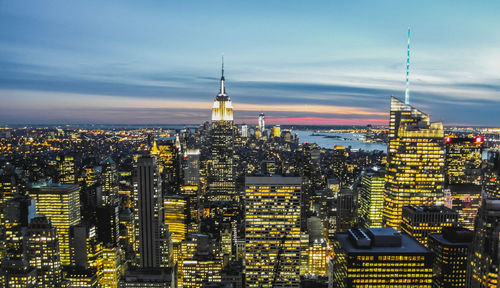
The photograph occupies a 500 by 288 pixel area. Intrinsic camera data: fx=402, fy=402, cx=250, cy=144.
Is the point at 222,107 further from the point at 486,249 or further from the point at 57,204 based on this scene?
the point at 486,249

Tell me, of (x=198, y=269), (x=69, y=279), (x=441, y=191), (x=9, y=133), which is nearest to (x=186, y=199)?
(x=198, y=269)

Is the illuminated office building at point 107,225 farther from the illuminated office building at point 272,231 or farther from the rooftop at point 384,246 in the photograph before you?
the rooftop at point 384,246

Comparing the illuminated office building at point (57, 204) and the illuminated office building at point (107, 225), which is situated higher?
the illuminated office building at point (57, 204)

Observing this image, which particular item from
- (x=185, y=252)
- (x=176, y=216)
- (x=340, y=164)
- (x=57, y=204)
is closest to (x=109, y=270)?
(x=185, y=252)

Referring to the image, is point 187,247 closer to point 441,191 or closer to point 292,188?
point 292,188

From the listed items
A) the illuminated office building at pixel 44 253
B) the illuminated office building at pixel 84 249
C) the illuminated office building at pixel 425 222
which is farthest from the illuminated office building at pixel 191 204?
the illuminated office building at pixel 425 222

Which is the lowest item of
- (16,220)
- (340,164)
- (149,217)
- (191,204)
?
(191,204)
